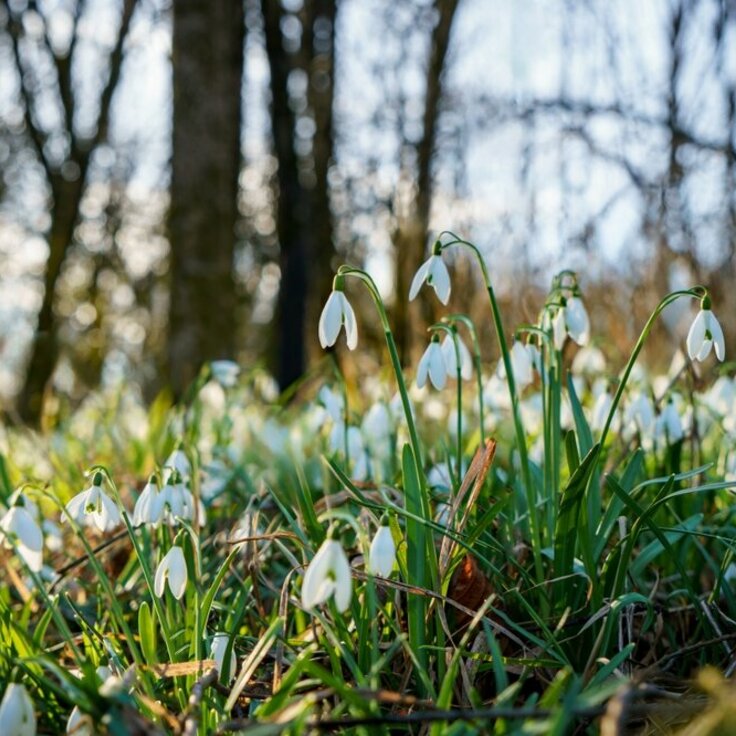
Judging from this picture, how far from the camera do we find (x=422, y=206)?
8984mm

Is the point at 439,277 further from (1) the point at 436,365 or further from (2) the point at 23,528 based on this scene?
(2) the point at 23,528

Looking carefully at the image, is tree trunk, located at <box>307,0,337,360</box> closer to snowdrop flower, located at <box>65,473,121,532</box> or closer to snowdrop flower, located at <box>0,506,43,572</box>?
snowdrop flower, located at <box>65,473,121,532</box>

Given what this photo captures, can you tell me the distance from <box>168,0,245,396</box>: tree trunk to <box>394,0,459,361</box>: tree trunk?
68.7 inches

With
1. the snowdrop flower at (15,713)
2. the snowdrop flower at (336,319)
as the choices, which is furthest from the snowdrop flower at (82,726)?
the snowdrop flower at (336,319)

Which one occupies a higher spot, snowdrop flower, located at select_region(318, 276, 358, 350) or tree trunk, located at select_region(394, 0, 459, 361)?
tree trunk, located at select_region(394, 0, 459, 361)

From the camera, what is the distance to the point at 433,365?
1.69m

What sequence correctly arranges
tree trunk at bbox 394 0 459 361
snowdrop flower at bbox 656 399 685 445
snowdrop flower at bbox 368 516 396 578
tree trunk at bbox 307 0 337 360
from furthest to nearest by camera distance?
1. tree trunk at bbox 307 0 337 360
2. tree trunk at bbox 394 0 459 361
3. snowdrop flower at bbox 656 399 685 445
4. snowdrop flower at bbox 368 516 396 578

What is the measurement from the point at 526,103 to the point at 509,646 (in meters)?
8.03

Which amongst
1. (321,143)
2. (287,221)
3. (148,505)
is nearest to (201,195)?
(287,221)

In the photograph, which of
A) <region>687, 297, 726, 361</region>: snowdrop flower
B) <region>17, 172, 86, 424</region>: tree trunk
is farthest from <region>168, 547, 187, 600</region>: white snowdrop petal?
<region>17, 172, 86, 424</region>: tree trunk

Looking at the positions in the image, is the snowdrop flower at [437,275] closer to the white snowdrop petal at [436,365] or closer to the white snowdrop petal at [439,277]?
the white snowdrop petal at [439,277]

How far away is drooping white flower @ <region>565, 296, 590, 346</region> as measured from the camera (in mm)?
1796

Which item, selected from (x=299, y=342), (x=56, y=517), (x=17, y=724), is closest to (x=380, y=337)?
(x=299, y=342)

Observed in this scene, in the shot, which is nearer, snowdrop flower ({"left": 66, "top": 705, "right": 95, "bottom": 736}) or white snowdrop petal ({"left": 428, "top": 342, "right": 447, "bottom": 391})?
snowdrop flower ({"left": 66, "top": 705, "right": 95, "bottom": 736})
